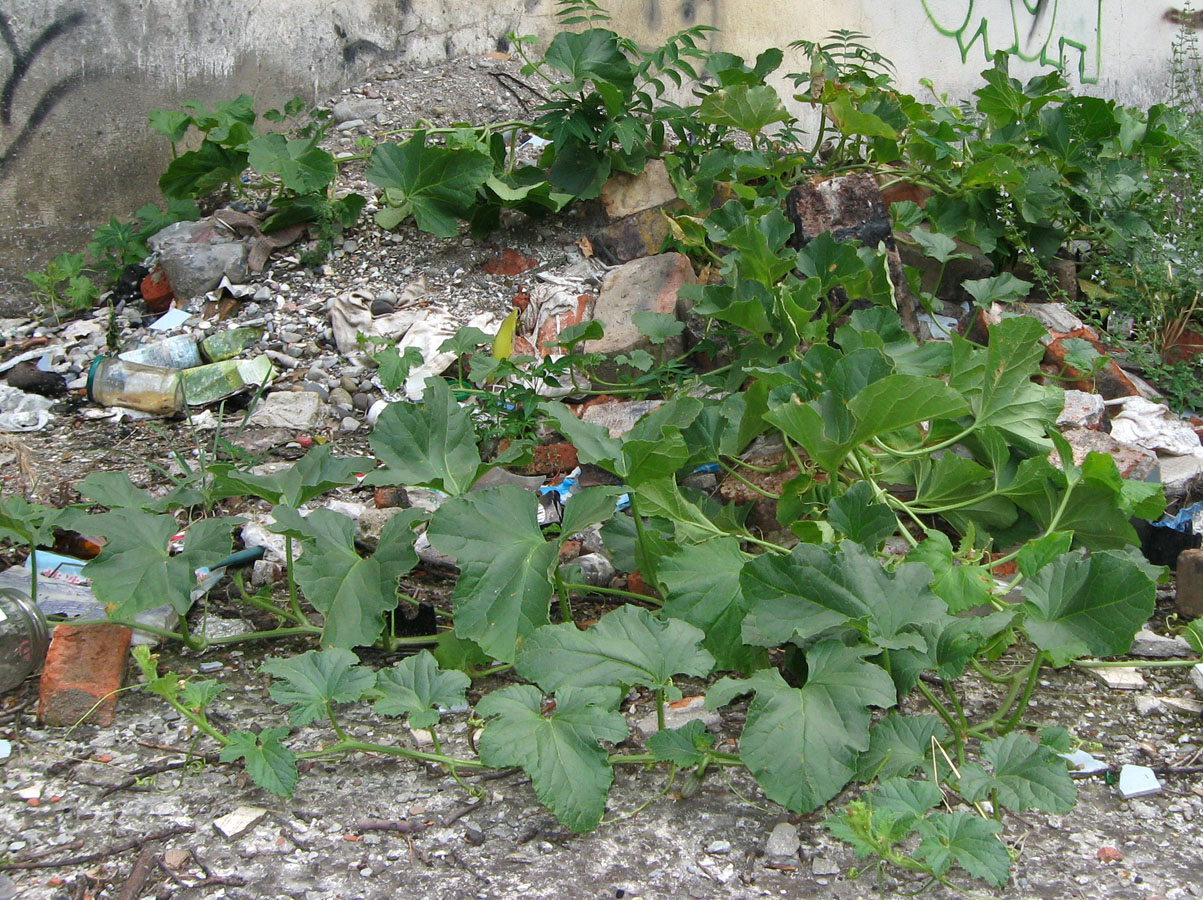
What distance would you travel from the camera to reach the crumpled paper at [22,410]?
9.21 ft

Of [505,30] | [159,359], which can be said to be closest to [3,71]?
[159,359]

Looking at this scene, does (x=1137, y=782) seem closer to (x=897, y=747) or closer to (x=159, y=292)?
(x=897, y=747)

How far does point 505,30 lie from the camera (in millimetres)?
4145

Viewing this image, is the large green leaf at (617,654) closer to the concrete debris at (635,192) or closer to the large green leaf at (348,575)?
the large green leaf at (348,575)

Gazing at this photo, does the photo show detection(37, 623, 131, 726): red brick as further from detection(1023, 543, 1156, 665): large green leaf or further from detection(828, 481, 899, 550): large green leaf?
detection(1023, 543, 1156, 665): large green leaf

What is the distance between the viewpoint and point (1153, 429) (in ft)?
8.16

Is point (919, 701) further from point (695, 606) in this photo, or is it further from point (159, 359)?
point (159, 359)

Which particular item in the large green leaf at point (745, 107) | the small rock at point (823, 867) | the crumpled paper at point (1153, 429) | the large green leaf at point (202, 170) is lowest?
the small rock at point (823, 867)

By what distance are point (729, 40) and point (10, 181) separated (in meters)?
2.96

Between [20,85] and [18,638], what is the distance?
91.7 inches

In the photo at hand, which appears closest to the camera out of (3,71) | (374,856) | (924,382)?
(374,856)

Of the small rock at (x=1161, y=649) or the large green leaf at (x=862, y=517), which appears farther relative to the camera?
the small rock at (x=1161, y=649)

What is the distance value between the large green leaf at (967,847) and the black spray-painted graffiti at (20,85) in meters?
3.43

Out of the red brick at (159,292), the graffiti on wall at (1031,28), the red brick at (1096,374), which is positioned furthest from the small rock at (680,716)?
the graffiti on wall at (1031,28)
